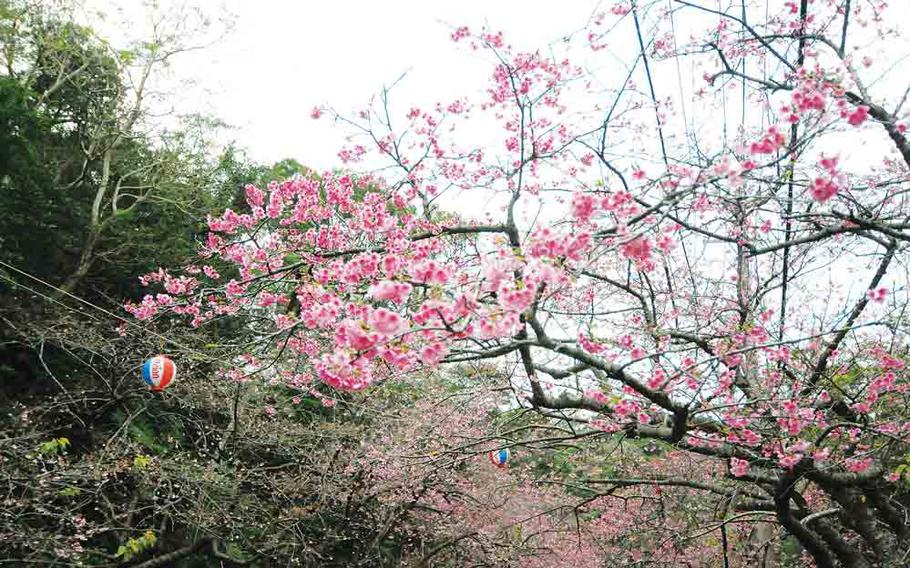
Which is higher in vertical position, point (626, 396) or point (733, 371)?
point (733, 371)

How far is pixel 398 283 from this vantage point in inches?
78.7

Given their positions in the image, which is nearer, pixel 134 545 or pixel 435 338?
pixel 435 338

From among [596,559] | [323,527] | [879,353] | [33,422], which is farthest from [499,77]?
[596,559]

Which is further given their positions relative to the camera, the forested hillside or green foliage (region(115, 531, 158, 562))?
green foliage (region(115, 531, 158, 562))

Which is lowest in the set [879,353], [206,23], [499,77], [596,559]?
[596,559]

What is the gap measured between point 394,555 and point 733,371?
214 inches

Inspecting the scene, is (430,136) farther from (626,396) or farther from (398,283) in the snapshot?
(398,283)

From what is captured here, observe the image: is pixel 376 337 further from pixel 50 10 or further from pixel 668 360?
pixel 50 10

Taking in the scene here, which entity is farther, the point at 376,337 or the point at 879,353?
the point at 879,353

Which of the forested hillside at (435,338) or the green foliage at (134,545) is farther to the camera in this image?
the green foliage at (134,545)

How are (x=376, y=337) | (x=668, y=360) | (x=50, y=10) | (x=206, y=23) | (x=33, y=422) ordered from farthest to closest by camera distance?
1. (x=206, y=23)
2. (x=50, y=10)
3. (x=33, y=422)
4. (x=668, y=360)
5. (x=376, y=337)

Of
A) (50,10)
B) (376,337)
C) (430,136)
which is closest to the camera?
(376,337)

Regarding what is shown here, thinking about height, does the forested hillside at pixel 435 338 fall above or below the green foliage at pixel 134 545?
above

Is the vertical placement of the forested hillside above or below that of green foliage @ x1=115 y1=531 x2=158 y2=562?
above
